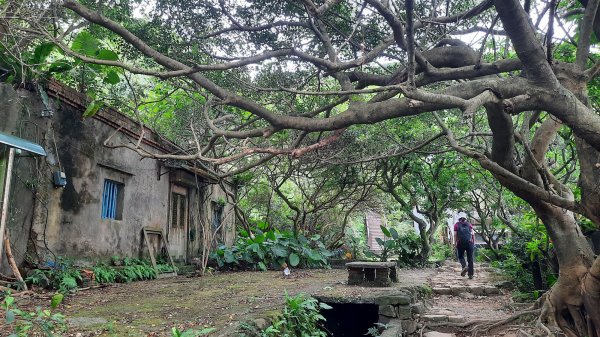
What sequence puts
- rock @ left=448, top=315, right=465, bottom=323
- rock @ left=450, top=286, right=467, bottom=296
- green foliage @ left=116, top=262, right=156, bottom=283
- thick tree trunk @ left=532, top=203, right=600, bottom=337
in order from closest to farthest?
thick tree trunk @ left=532, top=203, right=600, bottom=337, rock @ left=448, top=315, right=465, bottom=323, green foliage @ left=116, top=262, right=156, bottom=283, rock @ left=450, top=286, right=467, bottom=296

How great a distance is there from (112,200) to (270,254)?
4.98 metres

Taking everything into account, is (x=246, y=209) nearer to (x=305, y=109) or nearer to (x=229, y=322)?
(x=305, y=109)

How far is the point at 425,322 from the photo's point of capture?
7.02 m

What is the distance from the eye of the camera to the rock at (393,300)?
6.65 meters

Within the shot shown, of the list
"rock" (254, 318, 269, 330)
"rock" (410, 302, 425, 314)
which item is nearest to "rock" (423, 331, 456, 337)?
"rock" (410, 302, 425, 314)

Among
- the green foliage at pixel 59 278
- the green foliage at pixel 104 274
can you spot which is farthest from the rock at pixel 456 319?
the green foliage at pixel 104 274

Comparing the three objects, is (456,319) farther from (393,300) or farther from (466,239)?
(466,239)

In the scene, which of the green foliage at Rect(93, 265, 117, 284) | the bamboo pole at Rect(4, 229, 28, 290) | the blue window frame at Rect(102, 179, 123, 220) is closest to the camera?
the bamboo pole at Rect(4, 229, 28, 290)

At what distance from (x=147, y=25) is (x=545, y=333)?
25.0ft

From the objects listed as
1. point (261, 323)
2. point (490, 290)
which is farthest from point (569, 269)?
point (490, 290)

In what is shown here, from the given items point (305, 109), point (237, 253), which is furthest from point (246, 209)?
point (305, 109)

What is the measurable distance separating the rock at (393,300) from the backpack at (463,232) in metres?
5.33

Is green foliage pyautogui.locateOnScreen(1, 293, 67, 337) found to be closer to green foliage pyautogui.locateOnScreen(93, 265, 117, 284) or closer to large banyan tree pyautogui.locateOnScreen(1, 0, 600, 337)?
large banyan tree pyautogui.locateOnScreen(1, 0, 600, 337)

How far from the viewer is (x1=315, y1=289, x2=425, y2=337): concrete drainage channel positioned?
6546 millimetres
